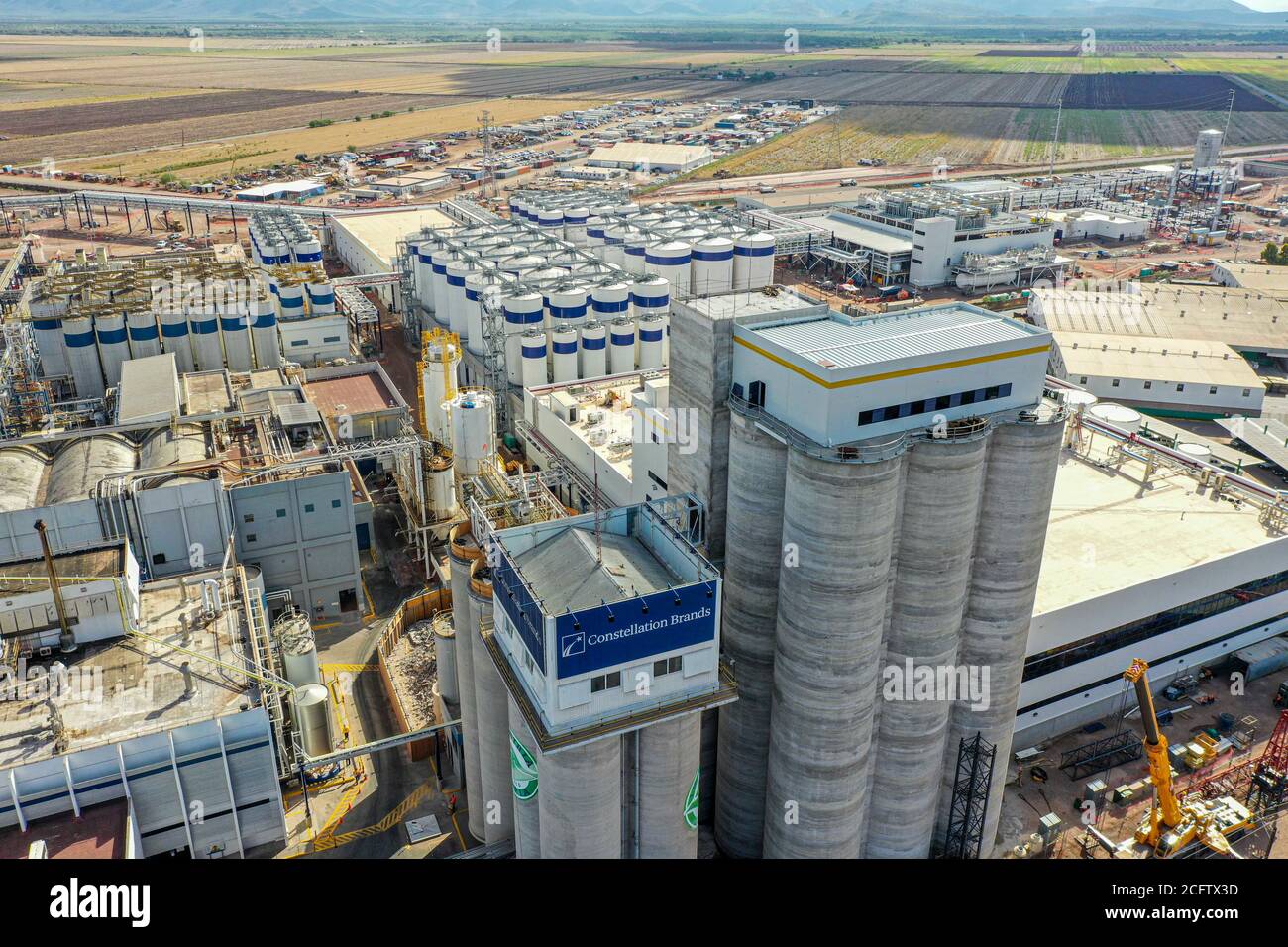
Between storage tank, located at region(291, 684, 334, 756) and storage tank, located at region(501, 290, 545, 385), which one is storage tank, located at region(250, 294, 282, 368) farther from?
storage tank, located at region(291, 684, 334, 756)

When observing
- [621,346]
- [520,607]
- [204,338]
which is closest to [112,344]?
[204,338]

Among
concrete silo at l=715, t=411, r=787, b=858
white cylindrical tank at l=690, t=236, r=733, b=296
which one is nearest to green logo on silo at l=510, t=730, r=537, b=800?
concrete silo at l=715, t=411, r=787, b=858

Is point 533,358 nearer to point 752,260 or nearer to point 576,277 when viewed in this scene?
point 576,277

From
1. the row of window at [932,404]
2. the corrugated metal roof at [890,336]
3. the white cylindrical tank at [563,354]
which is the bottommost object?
the white cylindrical tank at [563,354]

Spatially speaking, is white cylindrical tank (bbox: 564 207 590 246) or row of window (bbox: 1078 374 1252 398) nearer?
row of window (bbox: 1078 374 1252 398)

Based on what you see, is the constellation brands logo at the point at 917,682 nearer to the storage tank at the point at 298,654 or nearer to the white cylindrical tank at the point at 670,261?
the storage tank at the point at 298,654

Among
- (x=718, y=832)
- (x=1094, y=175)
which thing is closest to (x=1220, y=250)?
(x=1094, y=175)

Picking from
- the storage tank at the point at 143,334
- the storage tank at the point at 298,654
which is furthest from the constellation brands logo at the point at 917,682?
the storage tank at the point at 143,334
